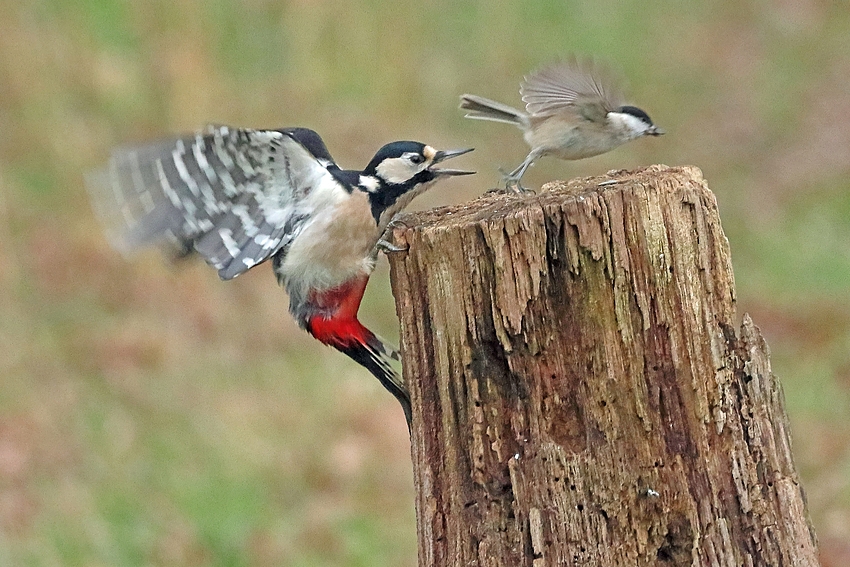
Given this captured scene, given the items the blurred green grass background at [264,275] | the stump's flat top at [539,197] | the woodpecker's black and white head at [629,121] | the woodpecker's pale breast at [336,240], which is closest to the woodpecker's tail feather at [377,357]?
the woodpecker's pale breast at [336,240]

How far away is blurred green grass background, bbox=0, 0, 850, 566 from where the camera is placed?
226 inches

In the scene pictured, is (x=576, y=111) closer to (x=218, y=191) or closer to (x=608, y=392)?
(x=218, y=191)

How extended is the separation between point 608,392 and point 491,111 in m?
2.21

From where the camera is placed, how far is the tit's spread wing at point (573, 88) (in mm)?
4277

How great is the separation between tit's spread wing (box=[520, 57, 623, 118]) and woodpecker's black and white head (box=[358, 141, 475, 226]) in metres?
0.51

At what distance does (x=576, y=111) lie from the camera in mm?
4340

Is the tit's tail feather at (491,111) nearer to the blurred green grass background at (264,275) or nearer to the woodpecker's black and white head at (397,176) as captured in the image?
the woodpecker's black and white head at (397,176)

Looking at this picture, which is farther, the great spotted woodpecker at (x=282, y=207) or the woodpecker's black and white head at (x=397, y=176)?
the woodpecker's black and white head at (x=397, y=176)

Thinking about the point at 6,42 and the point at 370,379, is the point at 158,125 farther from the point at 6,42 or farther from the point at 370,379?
the point at 370,379

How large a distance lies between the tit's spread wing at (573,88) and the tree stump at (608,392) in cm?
164

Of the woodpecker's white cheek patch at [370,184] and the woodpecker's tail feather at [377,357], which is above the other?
the woodpecker's white cheek patch at [370,184]

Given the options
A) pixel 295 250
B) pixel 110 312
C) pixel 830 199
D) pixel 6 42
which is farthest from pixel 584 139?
pixel 830 199

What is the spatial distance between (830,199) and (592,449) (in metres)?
7.79

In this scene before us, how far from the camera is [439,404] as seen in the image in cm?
275
